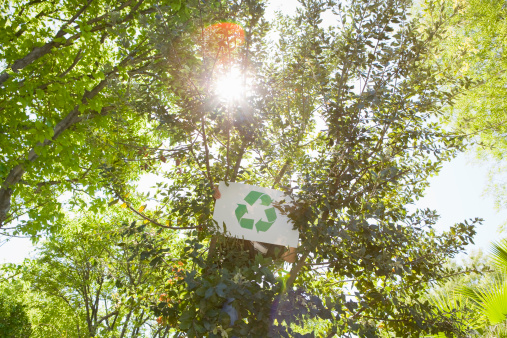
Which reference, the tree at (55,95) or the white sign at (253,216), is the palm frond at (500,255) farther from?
the tree at (55,95)

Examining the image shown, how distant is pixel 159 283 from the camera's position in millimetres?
3895

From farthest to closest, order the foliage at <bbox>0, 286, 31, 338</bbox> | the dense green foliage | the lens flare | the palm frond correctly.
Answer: the foliage at <bbox>0, 286, 31, 338</bbox> → the palm frond → the lens flare → the dense green foliage

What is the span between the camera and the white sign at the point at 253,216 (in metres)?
2.49

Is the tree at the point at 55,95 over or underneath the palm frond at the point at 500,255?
over

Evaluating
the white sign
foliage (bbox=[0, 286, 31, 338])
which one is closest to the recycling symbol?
the white sign

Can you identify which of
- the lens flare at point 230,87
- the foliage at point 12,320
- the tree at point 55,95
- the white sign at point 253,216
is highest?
the tree at point 55,95

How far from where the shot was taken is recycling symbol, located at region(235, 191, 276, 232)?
8.19 ft

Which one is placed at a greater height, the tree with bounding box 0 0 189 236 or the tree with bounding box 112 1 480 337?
the tree with bounding box 0 0 189 236

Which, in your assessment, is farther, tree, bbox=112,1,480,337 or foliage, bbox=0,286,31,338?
foliage, bbox=0,286,31,338

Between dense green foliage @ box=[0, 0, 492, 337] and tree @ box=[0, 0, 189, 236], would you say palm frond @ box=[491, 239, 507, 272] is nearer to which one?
dense green foliage @ box=[0, 0, 492, 337]

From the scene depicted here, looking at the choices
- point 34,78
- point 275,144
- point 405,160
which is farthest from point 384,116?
point 34,78

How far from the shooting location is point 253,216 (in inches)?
99.0

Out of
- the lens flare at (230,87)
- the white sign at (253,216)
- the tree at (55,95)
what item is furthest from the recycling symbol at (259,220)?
the tree at (55,95)

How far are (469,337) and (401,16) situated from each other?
2.63 metres
